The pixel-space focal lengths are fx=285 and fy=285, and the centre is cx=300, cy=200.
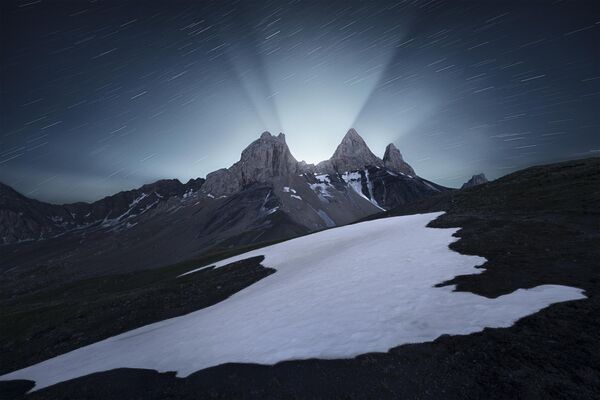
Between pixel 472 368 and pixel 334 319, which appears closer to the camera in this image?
pixel 472 368

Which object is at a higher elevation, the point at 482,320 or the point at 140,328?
the point at 482,320

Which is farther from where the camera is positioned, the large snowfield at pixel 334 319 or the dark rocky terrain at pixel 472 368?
the large snowfield at pixel 334 319

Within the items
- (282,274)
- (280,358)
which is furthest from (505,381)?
(282,274)

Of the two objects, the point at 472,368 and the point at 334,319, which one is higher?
the point at 334,319

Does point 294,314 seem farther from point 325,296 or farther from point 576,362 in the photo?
point 576,362

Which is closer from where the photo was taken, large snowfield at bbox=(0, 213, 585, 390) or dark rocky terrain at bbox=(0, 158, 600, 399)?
dark rocky terrain at bbox=(0, 158, 600, 399)

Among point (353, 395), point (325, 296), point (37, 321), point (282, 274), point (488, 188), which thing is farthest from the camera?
point (488, 188)

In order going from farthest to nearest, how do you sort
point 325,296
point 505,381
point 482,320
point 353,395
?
point 325,296, point 482,320, point 353,395, point 505,381

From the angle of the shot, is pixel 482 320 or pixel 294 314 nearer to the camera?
pixel 482 320
